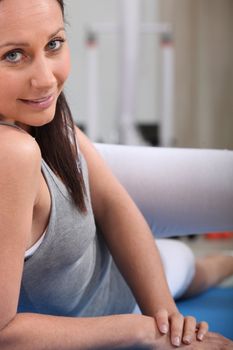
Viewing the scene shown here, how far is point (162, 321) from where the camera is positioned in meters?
0.95

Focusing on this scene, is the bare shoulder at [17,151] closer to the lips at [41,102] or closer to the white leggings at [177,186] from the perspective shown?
the lips at [41,102]

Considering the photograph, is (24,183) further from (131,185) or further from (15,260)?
(131,185)

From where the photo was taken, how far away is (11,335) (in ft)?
2.73

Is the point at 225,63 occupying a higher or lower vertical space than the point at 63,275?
lower

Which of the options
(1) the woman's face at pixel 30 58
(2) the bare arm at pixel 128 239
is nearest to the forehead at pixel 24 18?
(1) the woman's face at pixel 30 58

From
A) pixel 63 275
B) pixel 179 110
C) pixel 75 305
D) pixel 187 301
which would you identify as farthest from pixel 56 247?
pixel 179 110

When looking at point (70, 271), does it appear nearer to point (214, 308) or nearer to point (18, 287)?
point (18, 287)

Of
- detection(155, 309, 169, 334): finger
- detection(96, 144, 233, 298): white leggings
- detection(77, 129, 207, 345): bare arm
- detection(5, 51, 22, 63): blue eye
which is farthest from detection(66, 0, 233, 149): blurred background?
detection(5, 51, 22, 63): blue eye

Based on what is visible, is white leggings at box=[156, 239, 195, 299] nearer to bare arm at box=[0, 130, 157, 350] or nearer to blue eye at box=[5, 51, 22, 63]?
bare arm at box=[0, 130, 157, 350]

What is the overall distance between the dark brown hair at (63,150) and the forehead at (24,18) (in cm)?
23

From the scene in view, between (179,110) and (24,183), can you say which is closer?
(24,183)

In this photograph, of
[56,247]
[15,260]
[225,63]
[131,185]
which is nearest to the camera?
[15,260]

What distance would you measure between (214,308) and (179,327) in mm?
402

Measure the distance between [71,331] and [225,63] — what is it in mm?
3041
